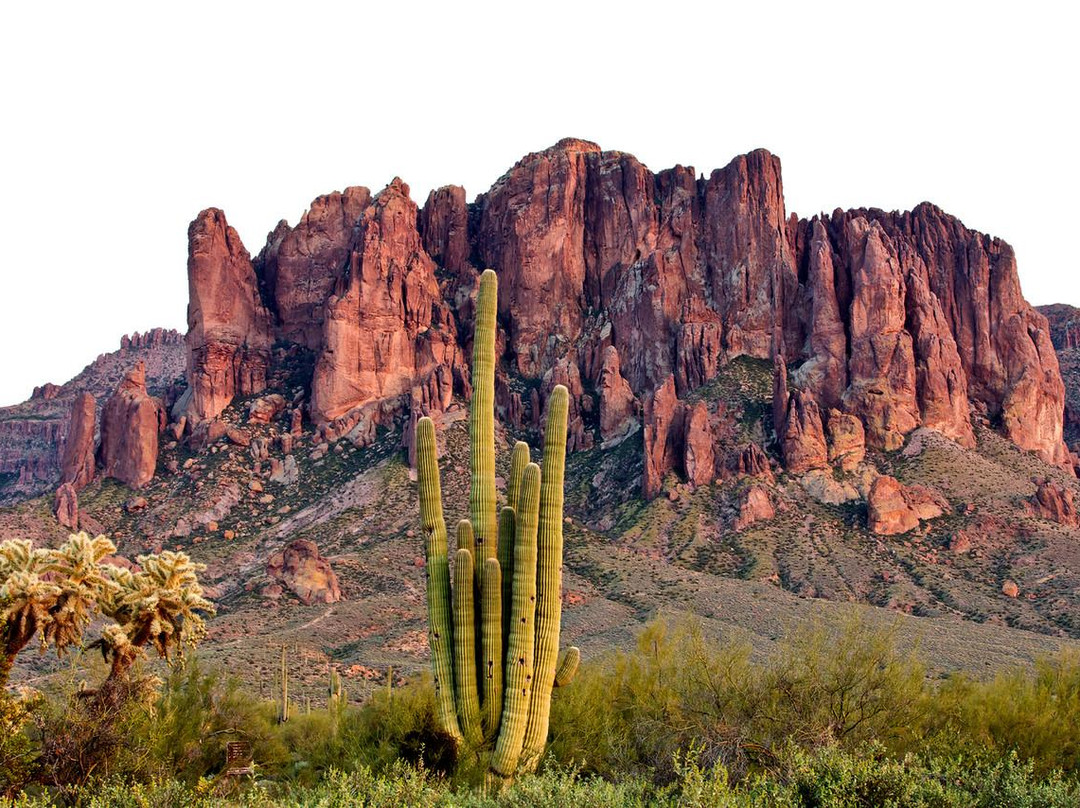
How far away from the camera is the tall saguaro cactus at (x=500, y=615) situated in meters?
21.0

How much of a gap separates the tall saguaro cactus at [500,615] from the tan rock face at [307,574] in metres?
39.1

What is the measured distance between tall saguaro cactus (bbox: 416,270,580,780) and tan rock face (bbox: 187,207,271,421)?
245ft

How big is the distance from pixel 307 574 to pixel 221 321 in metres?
44.2

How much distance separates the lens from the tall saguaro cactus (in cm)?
2105

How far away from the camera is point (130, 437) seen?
86812 millimetres

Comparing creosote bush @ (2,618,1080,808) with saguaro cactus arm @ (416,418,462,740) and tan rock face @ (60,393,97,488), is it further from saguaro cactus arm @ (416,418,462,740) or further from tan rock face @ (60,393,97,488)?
tan rock face @ (60,393,97,488)

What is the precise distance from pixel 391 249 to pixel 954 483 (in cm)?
5409

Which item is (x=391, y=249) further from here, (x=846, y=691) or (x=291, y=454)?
(x=846, y=691)

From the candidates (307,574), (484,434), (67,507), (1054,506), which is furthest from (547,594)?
(67,507)

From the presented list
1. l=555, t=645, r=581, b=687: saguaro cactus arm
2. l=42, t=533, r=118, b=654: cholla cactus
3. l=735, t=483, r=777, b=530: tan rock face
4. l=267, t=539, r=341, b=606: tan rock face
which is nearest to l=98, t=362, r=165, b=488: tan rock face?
l=267, t=539, r=341, b=606: tan rock face

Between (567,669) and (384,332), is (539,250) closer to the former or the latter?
(384,332)

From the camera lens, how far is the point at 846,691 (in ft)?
85.8

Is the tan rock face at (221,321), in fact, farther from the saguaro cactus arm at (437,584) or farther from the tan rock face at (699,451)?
the saguaro cactus arm at (437,584)

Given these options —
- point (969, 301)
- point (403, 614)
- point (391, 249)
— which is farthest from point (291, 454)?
point (969, 301)
